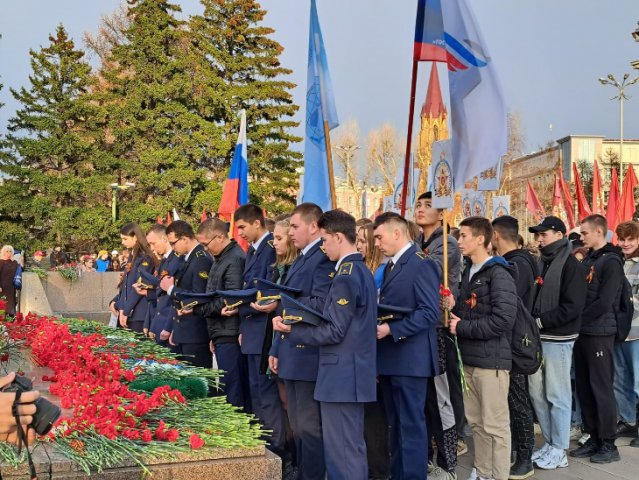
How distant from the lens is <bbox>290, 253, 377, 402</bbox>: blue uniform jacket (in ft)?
16.4

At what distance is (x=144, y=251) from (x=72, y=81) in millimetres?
36166

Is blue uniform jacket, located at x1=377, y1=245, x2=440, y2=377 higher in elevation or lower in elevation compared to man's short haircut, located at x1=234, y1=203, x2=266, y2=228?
lower

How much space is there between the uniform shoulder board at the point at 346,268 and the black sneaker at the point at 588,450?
3.45m

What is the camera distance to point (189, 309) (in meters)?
7.20

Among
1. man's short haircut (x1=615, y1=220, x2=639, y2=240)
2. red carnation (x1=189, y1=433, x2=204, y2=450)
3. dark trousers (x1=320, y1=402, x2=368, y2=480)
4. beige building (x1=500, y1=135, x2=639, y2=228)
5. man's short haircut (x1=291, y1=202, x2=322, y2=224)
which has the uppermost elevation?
beige building (x1=500, y1=135, x2=639, y2=228)

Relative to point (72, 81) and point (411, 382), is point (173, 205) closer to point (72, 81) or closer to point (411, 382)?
point (72, 81)

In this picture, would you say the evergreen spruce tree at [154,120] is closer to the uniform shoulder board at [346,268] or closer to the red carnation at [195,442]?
the uniform shoulder board at [346,268]

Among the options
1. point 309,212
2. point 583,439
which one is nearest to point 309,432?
point 309,212

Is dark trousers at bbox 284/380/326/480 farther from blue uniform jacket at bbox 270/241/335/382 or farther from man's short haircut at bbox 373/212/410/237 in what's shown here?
man's short haircut at bbox 373/212/410/237

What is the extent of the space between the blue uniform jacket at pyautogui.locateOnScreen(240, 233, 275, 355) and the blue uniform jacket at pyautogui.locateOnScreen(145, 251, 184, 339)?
146cm

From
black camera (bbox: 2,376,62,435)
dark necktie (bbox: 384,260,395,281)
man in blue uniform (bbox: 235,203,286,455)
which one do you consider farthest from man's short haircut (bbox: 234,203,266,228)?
black camera (bbox: 2,376,62,435)

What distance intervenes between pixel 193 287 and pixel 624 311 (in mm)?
4259

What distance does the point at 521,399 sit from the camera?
6.43 m

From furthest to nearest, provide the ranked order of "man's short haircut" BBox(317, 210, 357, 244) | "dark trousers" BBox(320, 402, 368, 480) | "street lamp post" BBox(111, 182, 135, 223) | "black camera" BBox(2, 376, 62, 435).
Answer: "street lamp post" BBox(111, 182, 135, 223) → "man's short haircut" BBox(317, 210, 357, 244) → "dark trousers" BBox(320, 402, 368, 480) → "black camera" BBox(2, 376, 62, 435)
